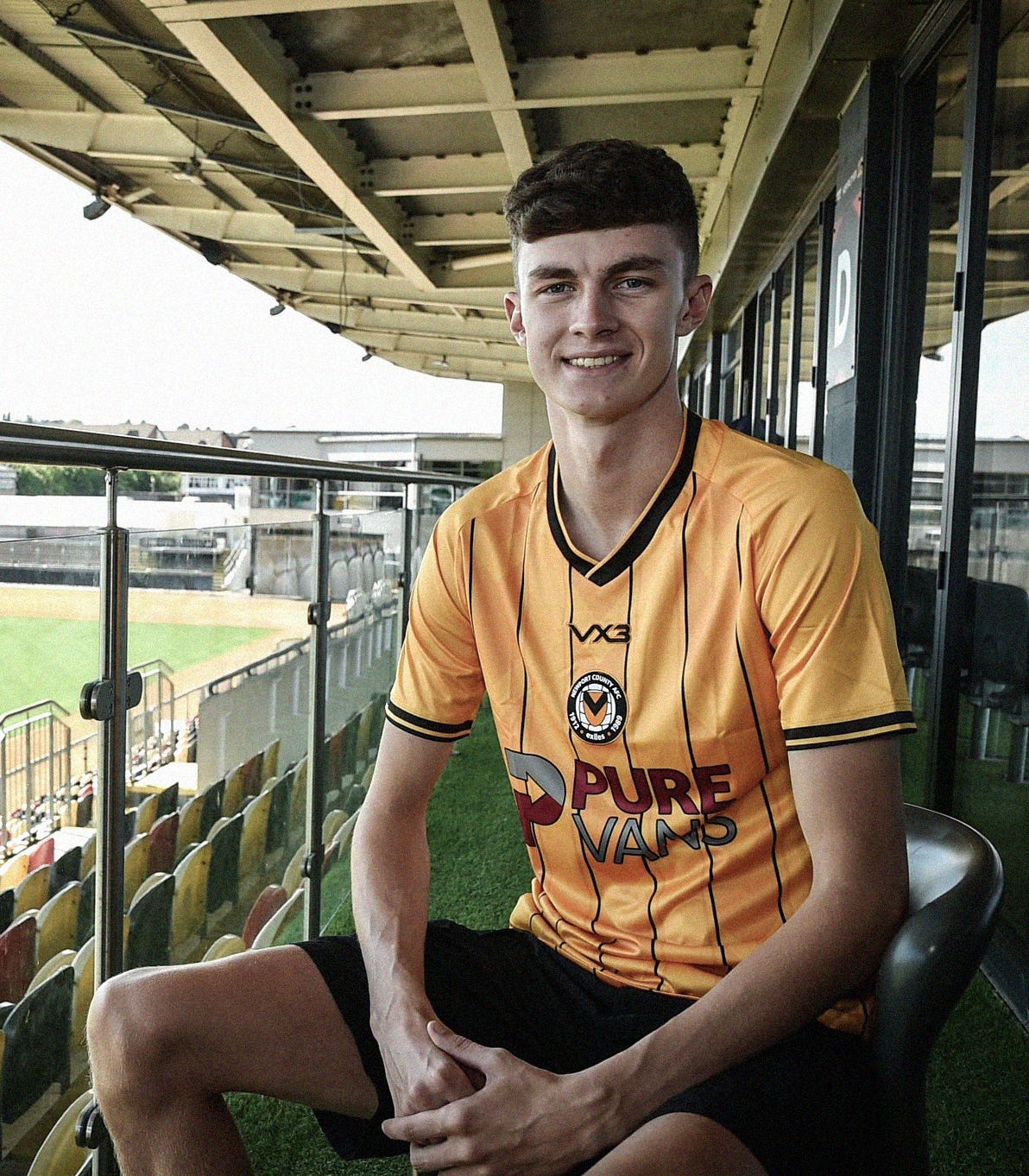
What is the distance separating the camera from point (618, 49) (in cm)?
418

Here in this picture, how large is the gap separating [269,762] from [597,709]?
1217 millimetres

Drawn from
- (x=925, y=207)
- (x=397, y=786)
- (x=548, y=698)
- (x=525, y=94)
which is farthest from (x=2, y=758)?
(x=525, y=94)

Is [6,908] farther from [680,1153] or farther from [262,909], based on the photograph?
[262,909]

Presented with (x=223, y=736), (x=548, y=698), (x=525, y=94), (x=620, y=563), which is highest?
(x=525, y=94)

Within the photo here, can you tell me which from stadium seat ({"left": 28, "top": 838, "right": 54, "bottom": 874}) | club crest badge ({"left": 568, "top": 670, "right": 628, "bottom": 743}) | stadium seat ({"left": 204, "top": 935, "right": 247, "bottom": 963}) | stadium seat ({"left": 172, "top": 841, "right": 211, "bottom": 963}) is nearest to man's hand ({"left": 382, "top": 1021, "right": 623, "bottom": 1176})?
club crest badge ({"left": 568, "top": 670, "right": 628, "bottom": 743})

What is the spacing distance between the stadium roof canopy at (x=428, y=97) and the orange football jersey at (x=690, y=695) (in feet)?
6.82

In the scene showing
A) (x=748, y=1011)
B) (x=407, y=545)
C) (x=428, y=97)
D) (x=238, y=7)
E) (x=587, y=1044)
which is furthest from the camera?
(x=428, y=97)

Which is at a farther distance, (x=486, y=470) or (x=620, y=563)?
(x=486, y=470)

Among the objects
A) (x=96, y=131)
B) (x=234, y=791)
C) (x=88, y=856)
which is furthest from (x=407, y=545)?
(x=96, y=131)

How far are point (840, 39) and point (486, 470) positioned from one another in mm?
18386

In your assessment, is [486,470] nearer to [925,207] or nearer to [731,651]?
[925,207]

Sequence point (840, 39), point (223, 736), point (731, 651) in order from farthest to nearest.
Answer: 1. point (840, 39)
2. point (223, 736)
3. point (731, 651)

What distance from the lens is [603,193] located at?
1206 millimetres

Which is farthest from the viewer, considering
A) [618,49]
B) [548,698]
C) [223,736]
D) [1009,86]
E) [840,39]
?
[618,49]
